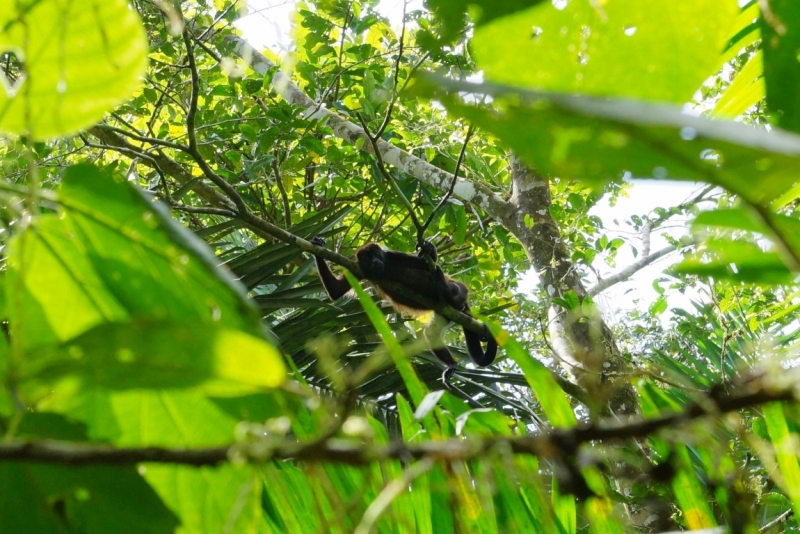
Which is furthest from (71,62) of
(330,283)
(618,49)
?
(330,283)

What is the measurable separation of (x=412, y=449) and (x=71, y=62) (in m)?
0.38

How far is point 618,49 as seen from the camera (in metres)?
0.40

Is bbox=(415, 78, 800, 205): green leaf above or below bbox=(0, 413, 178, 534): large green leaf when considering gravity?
above

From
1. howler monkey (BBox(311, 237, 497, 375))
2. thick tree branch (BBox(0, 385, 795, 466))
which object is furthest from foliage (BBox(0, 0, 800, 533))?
howler monkey (BBox(311, 237, 497, 375))

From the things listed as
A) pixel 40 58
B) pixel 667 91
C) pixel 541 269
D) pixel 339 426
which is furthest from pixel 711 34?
pixel 541 269

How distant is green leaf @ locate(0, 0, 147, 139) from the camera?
461 mm

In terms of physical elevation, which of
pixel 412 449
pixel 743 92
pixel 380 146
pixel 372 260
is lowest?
pixel 412 449

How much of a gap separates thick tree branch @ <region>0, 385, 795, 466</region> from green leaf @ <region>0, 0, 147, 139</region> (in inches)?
10.4

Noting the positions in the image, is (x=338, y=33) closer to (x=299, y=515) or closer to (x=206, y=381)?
(x=299, y=515)

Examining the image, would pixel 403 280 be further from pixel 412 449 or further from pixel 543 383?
pixel 412 449

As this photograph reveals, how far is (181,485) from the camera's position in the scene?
0.56 meters

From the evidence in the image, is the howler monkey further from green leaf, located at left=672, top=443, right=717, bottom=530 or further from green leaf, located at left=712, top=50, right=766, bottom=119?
green leaf, located at left=712, top=50, right=766, bottom=119

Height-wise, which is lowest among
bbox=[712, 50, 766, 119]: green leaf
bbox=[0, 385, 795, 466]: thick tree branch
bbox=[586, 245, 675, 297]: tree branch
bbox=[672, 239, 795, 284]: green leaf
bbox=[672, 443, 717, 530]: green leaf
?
bbox=[672, 443, 717, 530]: green leaf

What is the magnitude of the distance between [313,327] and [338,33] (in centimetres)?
394
